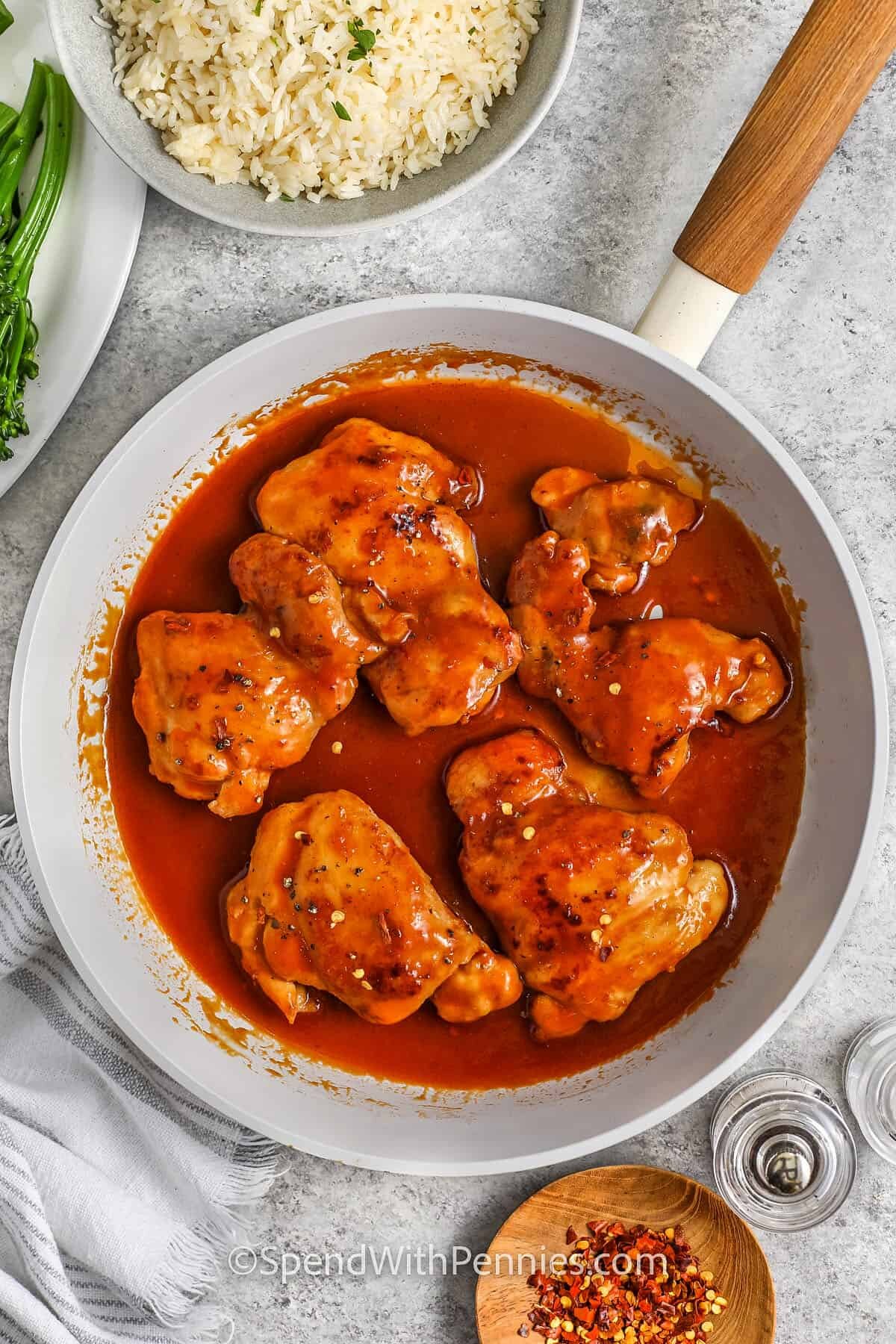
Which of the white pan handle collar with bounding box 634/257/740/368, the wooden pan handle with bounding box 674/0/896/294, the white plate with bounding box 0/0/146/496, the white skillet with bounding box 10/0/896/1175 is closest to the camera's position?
the wooden pan handle with bounding box 674/0/896/294

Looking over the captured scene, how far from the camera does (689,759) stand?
9.50 feet

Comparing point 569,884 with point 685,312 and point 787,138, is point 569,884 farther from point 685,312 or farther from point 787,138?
point 787,138

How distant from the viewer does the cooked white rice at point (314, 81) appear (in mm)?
2549

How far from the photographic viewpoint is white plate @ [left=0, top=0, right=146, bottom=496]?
112 inches

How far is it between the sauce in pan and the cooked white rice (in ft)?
2.15

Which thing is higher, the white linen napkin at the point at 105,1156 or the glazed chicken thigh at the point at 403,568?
the glazed chicken thigh at the point at 403,568

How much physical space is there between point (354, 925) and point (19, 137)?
236cm

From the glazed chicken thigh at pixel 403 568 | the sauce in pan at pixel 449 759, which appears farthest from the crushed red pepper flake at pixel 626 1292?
the glazed chicken thigh at pixel 403 568

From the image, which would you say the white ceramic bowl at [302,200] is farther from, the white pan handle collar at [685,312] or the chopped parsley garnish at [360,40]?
the white pan handle collar at [685,312]

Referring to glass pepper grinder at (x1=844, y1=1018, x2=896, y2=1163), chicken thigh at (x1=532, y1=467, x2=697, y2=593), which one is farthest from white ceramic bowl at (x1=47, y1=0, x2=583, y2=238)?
glass pepper grinder at (x1=844, y1=1018, x2=896, y2=1163)

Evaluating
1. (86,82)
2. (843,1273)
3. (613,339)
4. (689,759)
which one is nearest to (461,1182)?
(843,1273)

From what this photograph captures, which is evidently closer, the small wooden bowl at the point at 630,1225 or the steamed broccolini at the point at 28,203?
the steamed broccolini at the point at 28,203

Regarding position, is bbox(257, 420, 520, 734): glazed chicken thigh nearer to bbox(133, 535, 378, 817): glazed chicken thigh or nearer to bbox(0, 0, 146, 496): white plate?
bbox(133, 535, 378, 817): glazed chicken thigh

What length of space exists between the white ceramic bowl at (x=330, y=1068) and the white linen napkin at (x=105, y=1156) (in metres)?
0.19
